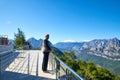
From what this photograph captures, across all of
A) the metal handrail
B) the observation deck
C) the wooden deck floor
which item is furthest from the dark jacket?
the metal handrail

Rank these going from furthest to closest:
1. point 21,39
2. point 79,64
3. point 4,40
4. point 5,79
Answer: point 79,64 < point 21,39 < point 4,40 < point 5,79

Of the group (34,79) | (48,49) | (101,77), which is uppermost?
(48,49)

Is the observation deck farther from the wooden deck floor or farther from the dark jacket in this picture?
the dark jacket

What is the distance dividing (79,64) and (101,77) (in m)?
8.85

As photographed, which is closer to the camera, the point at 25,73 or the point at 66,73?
the point at 66,73

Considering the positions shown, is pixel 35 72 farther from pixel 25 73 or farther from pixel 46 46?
pixel 46 46

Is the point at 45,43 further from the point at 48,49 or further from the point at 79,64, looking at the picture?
the point at 79,64

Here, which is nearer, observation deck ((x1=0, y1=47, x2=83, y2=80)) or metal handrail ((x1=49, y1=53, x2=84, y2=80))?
metal handrail ((x1=49, y1=53, x2=84, y2=80))

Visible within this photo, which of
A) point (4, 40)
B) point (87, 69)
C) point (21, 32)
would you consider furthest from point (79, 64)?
point (4, 40)

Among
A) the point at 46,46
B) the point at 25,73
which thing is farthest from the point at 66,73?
the point at 25,73

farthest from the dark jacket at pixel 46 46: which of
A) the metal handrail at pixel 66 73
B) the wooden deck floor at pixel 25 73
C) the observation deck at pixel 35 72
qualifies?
the metal handrail at pixel 66 73

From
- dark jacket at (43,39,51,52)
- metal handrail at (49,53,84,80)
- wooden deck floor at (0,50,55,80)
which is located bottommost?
wooden deck floor at (0,50,55,80)

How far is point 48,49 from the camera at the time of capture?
12.8 meters

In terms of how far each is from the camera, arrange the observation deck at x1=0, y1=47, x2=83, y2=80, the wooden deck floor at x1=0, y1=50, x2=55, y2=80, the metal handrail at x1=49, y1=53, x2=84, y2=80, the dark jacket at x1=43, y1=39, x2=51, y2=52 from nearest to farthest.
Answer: the metal handrail at x1=49, y1=53, x2=84, y2=80 → the observation deck at x1=0, y1=47, x2=83, y2=80 → the wooden deck floor at x1=0, y1=50, x2=55, y2=80 → the dark jacket at x1=43, y1=39, x2=51, y2=52
